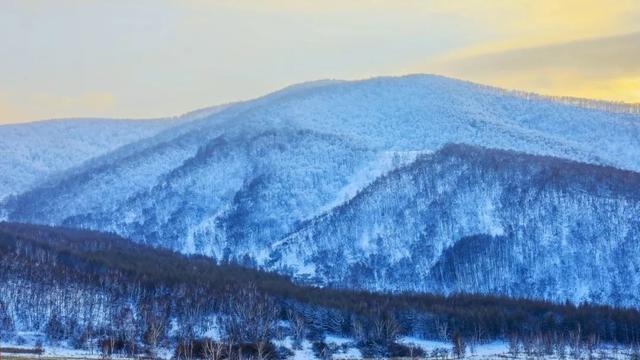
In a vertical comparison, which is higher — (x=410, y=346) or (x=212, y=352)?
(x=410, y=346)

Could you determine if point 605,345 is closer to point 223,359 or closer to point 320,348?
point 320,348

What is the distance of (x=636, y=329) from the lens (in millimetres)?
197750

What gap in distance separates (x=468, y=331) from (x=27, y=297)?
289 feet

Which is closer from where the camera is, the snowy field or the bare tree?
the bare tree

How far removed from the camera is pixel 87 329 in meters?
178

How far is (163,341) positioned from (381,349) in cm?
4013

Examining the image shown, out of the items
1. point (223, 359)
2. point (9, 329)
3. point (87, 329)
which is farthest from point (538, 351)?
point (9, 329)

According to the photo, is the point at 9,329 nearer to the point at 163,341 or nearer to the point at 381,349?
the point at 163,341

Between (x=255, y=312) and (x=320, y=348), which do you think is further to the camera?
(x=255, y=312)

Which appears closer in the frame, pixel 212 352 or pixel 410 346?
pixel 212 352

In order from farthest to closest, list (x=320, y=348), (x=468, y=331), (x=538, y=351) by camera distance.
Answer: (x=468, y=331)
(x=320, y=348)
(x=538, y=351)

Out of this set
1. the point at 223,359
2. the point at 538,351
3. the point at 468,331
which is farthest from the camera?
the point at 468,331

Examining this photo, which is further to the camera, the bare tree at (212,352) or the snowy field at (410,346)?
the snowy field at (410,346)

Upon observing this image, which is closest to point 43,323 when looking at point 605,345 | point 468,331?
point 468,331
